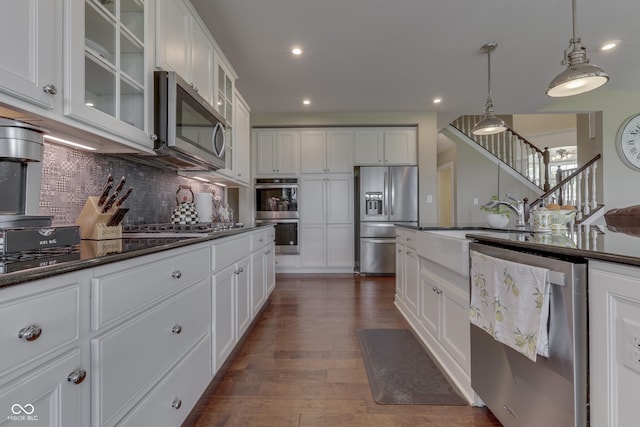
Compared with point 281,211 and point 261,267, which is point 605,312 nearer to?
point 261,267

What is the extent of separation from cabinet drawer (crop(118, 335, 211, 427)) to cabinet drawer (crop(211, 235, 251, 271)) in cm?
39

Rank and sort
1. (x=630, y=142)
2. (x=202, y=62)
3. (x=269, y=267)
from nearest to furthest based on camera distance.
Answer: (x=202, y=62)
(x=269, y=267)
(x=630, y=142)

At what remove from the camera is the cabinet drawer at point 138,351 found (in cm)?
78

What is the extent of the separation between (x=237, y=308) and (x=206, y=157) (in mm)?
1078

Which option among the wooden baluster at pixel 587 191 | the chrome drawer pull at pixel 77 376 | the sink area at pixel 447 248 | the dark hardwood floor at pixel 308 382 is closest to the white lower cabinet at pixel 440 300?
the sink area at pixel 447 248

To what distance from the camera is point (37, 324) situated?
61 centimetres

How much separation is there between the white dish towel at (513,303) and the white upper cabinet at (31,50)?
5.78 feet

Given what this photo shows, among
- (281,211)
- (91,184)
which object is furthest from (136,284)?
(281,211)

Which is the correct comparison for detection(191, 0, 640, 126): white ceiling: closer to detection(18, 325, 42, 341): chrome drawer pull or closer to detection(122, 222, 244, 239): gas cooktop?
detection(122, 222, 244, 239): gas cooktop

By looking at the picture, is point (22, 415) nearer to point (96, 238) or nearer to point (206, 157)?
point (96, 238)

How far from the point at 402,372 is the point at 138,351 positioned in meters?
1.48

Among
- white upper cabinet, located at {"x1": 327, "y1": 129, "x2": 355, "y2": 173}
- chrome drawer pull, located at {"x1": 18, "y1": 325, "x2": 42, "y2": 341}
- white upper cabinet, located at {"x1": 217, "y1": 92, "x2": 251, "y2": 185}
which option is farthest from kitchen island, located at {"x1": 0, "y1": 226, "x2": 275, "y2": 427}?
white upper cabinet, located at {"x1": 327, "y1": 129, "x2": 355, "y2": 173}

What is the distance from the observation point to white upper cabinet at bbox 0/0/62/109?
851 millimetres

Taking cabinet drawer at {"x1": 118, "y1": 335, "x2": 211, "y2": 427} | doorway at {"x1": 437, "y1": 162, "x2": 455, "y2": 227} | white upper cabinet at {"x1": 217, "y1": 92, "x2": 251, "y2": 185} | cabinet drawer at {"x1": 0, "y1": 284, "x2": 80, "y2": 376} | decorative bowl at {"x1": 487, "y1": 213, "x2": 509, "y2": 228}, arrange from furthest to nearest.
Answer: doorway at {"x1": 437, "y1": 162, "x2": 455, "y2": 227}, white upper cabinet at {"x1": 217, "y1": 92, "x2": 251, "y2": 185}, decorative bowl at {"x1": 487, "y1": 213, "x2": 509, "y2": 228}, cabinet drawer at {"x1": 118, "y1": 335, "x2": 211, "y2": 427}, cabinet drawer at {"x1": 0, "y1": 284, "x2": 80, "y2": 376}
